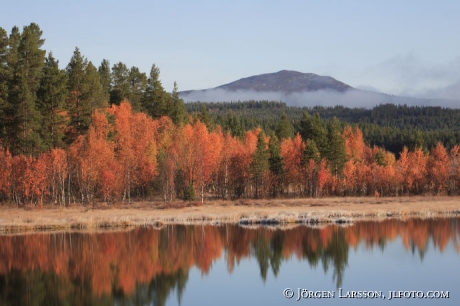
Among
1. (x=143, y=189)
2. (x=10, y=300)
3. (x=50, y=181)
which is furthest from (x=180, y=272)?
(x=143, y=189)

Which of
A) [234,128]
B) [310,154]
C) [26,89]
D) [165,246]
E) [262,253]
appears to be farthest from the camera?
[234,128]

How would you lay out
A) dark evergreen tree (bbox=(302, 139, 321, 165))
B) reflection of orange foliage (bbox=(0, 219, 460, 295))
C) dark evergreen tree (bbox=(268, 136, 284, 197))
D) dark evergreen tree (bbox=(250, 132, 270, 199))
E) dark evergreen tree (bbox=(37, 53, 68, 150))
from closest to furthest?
reflection of orange foliage (bbox=(0, 219, 460, 295)) < dark evergreen tree (bbox=(37, 53, 68, 150)) < dark evergreen tree (bbox=(250, 132, 270, 199)) < dark evergreen tree (bbox=(268, 136, 284, 197)) < dark evergreen tree (bbox=(302, 139, 321, 165))

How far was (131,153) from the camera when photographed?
256 ft

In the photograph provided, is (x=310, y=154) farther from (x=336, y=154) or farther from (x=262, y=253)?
(x=262, y=253)

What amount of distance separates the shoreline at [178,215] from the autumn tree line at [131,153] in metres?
4.84

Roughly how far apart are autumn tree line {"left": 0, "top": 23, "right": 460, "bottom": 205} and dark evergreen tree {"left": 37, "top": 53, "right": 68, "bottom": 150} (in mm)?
123

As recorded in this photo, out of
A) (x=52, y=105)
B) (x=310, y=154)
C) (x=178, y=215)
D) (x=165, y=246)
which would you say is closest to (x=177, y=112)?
(x=310, y=154)

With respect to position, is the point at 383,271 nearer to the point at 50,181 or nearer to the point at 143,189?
the point at 50,181

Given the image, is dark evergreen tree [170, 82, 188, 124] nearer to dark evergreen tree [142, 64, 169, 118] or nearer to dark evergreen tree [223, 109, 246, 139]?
dark evergreen tree [142, 64, 169, 118]

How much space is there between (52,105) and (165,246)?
34.5m

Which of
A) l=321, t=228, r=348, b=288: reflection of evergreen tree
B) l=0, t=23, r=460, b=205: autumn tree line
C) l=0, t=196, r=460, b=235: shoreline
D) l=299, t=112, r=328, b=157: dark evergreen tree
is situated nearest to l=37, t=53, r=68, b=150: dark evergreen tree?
l=0, t=23, r=460, b=205: autumn tree line

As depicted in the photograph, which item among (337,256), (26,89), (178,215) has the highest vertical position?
(26,89)

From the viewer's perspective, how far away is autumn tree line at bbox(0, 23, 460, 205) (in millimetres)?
70312

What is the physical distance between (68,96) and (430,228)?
49642mm
